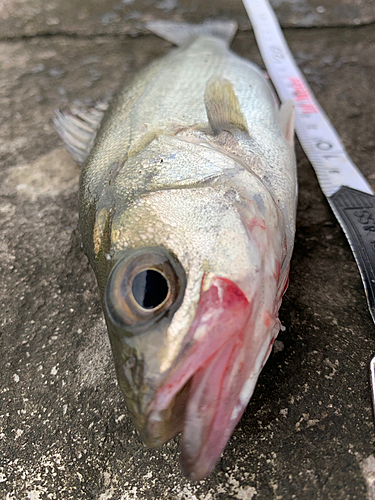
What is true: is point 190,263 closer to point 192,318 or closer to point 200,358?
point 192,318

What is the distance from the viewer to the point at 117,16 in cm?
410

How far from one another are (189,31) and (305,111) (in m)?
1.36

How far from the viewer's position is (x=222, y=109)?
1876mm

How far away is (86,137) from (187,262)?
57.3 inches

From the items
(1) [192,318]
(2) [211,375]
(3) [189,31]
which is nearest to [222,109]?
(1) [192,318]

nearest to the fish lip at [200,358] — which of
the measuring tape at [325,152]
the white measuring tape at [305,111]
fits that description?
the measuring tape at [325,152]

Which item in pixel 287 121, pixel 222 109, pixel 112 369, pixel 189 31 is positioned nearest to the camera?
pixel 112 369

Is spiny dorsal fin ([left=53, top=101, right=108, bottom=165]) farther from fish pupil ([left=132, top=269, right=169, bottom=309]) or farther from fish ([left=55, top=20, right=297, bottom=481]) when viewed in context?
fish pupil ([left=132, top=269, right=169, bottom=309])

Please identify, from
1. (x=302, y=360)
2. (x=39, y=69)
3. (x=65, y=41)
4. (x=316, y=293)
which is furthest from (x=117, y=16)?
(x=302, y=360)

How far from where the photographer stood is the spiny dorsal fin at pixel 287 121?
2229mm

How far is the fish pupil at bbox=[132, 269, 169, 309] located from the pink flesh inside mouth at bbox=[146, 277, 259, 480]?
0.14 meters

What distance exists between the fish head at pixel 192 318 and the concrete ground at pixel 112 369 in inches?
12.9

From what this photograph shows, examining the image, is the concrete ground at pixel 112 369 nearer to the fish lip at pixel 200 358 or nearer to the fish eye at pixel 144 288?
the fish lip at pixel 200 358

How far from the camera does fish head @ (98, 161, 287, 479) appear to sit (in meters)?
1.17
